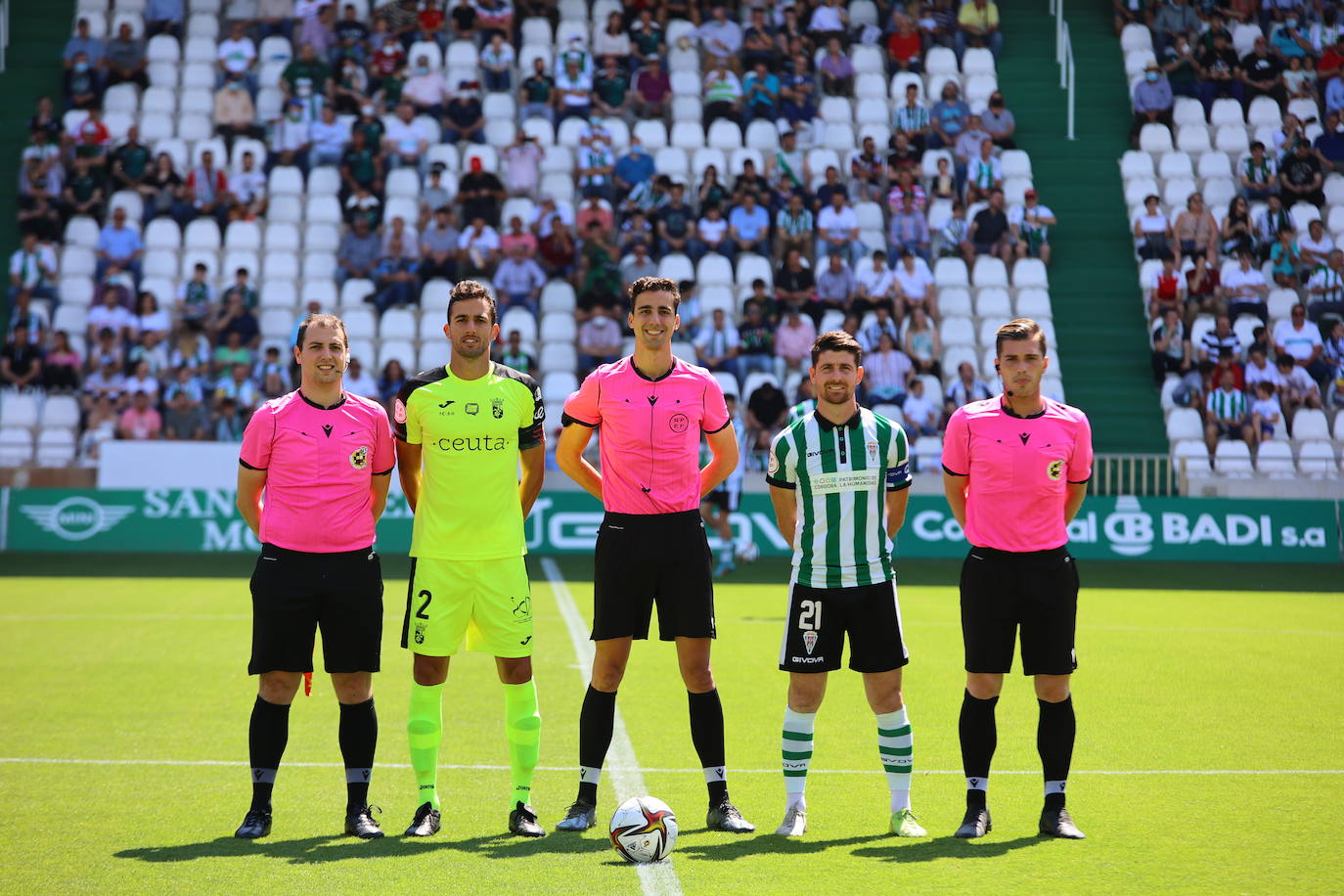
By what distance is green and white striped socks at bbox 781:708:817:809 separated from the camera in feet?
19.1

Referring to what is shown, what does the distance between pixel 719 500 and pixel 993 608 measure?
1027 cm

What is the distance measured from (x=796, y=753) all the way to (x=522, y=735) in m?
1.14

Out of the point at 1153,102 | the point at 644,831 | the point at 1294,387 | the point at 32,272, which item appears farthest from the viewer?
the point at 1153,102

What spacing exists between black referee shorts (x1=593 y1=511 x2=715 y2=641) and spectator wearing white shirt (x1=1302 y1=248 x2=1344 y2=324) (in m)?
17.7

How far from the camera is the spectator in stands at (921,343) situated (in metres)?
19.9

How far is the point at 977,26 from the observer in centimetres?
2520

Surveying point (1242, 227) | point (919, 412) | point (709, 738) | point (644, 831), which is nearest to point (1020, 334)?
point (709, 738)

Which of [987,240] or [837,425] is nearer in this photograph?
[837,425]

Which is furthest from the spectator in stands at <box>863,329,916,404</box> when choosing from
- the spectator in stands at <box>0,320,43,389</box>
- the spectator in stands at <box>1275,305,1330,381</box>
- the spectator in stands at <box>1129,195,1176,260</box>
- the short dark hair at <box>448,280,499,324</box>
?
the short dark hair at <box>448,280,499,324</box>

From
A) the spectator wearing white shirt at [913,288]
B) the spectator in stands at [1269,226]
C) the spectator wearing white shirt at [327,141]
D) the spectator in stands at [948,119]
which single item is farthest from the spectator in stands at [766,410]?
the spectator in stands at [1269,226]

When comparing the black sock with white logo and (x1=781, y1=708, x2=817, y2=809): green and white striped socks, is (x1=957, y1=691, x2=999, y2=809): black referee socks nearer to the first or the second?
(x1=781, y1=708, x2=817, y2=809): green and white striped socks

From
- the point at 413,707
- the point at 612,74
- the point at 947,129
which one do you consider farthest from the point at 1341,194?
the point at 413,707

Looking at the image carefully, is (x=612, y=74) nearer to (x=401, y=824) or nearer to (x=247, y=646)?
(x=247, y=646)

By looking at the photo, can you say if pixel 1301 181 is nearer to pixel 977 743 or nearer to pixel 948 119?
pixel 948 119
